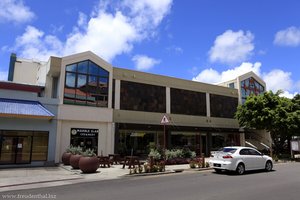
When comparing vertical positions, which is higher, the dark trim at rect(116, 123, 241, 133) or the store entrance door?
the dark trim at rect(116, 123, 241, 133)

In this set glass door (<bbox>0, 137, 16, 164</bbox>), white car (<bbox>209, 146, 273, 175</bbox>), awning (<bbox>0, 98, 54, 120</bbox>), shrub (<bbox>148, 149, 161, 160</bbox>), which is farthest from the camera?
glass door (<bbox>0, 137, 16, 164</bbox>)

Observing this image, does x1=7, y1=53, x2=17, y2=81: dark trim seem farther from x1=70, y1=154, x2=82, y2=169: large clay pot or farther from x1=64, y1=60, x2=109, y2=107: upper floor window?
x1=70, y1=154, x2=82, y2=169: large clay pot

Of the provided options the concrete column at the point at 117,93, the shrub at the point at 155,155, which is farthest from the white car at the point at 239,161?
the concrete column at the point at 117,93

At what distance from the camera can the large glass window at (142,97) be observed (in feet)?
88.6

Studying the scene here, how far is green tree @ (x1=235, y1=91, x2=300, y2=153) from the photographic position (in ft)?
89.2

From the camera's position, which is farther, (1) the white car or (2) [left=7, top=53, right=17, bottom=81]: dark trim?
(2) [left=7, top=53, right=17, bottom=81]: dark trim

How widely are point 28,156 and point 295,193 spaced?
61.8 feet

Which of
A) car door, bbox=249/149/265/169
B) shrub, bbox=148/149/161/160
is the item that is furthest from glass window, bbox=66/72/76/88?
car door, bbox=249/149/265/169

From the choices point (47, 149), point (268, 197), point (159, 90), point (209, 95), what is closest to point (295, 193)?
point (268, 197)

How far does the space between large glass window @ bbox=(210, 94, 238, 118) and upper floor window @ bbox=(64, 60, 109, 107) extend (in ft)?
46.7

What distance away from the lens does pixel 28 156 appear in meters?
21.4

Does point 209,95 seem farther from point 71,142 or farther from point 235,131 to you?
point 71,142

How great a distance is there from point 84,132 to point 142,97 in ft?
23.0

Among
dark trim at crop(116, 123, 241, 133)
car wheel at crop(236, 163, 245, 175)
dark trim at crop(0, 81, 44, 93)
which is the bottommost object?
car wheel at crop(236, 163, 245, 175)
